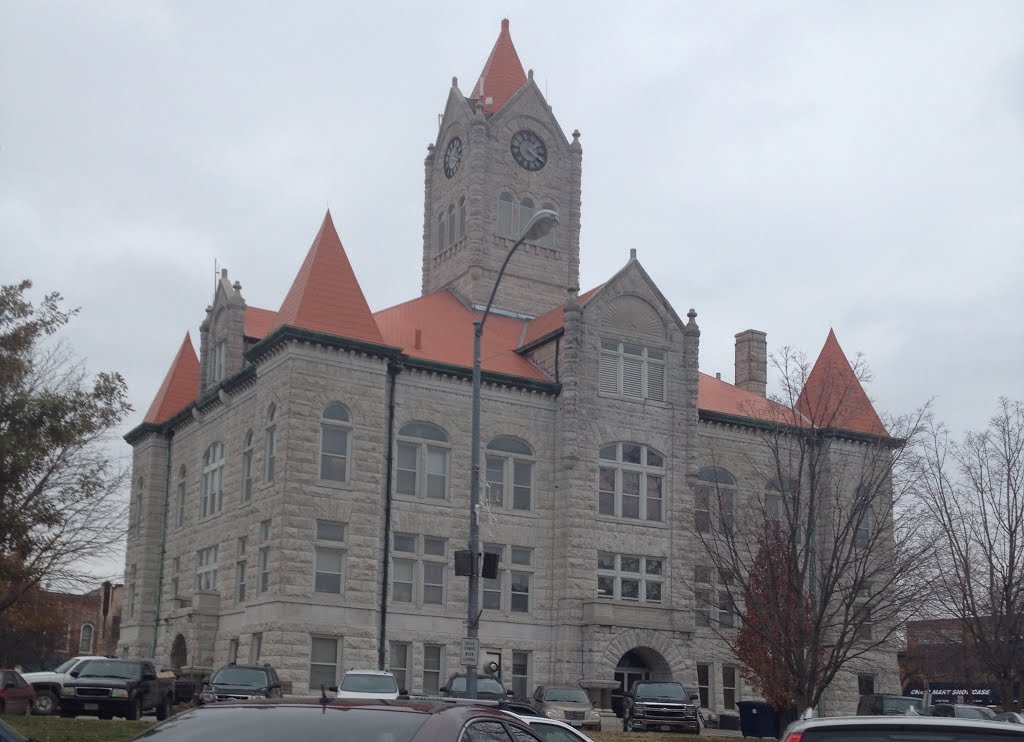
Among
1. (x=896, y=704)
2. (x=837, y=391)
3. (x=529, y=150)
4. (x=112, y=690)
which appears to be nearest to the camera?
(x=112, y=690)

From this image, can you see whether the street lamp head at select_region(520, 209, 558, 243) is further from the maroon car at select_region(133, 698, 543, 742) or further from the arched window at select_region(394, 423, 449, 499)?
the arched window at select_region(394, 423, 449, 499)

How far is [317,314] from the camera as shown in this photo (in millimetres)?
39281

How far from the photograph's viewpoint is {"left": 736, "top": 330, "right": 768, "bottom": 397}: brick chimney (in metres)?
55.5

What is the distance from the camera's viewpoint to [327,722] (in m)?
6.61

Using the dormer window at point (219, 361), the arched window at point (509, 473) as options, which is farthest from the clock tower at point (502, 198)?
the dormer window at point (219, 361)

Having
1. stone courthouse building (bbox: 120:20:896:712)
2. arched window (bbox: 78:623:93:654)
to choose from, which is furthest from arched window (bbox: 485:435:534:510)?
arched window (bbox: 78:623:93:654)

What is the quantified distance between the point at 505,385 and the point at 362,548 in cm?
757

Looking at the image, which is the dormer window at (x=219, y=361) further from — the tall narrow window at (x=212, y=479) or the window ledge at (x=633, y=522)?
the window ledge at (x=633, y=522)

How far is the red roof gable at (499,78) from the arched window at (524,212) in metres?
4.18

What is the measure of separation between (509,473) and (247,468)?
862cm

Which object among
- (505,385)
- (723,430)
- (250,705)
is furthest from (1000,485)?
(250,705)

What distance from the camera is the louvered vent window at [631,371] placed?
144 feet

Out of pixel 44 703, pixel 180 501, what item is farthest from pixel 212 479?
pixel 44 703

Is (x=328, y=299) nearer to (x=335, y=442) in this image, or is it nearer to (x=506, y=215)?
(x=335, y=442)
